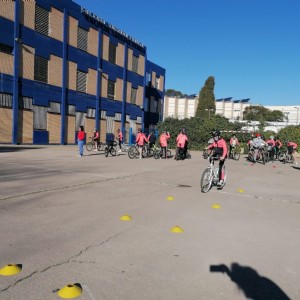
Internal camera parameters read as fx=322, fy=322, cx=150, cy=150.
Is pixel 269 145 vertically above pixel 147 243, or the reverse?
pixel 269 145

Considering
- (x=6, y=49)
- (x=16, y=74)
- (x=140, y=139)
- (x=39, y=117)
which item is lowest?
(x=140, y=139)

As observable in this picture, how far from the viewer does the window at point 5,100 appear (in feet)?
80.7

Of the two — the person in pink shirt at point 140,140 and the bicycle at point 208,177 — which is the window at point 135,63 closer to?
the person in pink shirt at point 140,140

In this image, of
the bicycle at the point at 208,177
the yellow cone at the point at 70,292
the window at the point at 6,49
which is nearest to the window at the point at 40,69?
the window at the point at 6,49

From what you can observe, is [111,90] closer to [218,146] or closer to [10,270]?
[218,146]

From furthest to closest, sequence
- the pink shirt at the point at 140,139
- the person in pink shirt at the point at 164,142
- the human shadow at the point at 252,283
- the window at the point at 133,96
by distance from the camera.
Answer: the window at the point at 133,96, the person in pink shirt at the point at 164,142, the pink shirt at the point at 140,139, the human shadow at the point at 252,283

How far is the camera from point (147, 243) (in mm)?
4480

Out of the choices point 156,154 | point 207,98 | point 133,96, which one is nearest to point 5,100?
point 156,154

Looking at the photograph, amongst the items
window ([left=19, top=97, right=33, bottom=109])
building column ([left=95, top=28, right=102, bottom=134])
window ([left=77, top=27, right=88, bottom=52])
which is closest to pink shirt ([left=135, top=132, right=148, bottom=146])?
window ([left=19, top=97, right=33, bottom=109])

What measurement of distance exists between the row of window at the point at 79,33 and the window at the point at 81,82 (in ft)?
8.26

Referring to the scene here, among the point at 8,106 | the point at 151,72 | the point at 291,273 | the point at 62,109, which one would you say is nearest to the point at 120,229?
the point at 291,273

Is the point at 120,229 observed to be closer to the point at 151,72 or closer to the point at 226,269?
the point at 226,269

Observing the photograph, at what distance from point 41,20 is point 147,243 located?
2806 centimetres

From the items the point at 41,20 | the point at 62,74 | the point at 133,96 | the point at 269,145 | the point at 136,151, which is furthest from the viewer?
the point at 133,96
